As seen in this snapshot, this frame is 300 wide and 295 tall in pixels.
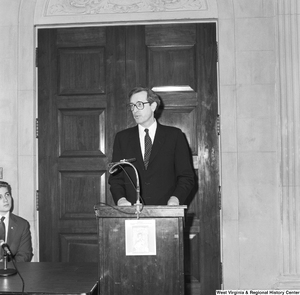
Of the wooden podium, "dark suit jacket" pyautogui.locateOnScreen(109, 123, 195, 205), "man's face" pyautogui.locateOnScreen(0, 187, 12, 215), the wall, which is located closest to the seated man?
"man's face" pyautogui.locateOnScreen(0, 187, 12, 215)

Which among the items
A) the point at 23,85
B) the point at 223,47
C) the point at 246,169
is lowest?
Answer: the point at 246,169

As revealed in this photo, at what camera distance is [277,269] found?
4.54 m

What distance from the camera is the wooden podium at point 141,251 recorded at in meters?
2.73

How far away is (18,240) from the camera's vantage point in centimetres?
421

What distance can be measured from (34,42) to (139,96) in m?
1.85

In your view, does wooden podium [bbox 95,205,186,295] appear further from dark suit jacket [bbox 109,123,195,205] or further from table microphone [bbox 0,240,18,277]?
dark suit jacket [bbox 109,123,195,205]

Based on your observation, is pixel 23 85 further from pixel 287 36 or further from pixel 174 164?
pixel 287 36

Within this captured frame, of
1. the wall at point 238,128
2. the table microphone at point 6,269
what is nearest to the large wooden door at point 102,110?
the wall at point 238,128

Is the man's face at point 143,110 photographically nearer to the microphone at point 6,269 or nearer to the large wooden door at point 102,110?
the large wooden door at point 102,110

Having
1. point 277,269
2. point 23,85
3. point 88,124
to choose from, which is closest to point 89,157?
point 88,124

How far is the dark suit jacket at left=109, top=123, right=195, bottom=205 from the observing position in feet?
12.0

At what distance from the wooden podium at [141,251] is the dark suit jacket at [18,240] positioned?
1.65 m

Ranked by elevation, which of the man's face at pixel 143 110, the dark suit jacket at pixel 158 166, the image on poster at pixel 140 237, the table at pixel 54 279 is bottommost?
the table at pixel 54 279

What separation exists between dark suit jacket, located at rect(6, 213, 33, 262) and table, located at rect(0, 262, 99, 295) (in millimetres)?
824
